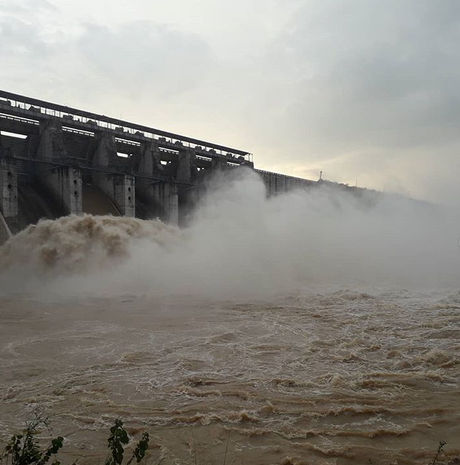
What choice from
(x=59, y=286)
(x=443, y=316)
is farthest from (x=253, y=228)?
(x=443, y=316)

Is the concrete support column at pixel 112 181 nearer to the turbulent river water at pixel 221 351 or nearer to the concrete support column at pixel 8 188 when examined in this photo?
the turbulent river water at pixel 221 351

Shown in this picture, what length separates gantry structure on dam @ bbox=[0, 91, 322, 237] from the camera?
2300 cm

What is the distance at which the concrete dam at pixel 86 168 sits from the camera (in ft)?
75.3

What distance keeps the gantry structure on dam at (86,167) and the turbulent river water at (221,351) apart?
4610 millimetres

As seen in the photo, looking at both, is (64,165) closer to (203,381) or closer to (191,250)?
(191,250)

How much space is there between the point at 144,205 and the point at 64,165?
7253 millimetres

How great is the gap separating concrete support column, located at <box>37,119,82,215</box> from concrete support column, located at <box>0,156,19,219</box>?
108 inches

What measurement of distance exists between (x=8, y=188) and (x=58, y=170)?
342 centimetres

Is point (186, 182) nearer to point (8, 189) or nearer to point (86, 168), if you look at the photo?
point (86, 168)

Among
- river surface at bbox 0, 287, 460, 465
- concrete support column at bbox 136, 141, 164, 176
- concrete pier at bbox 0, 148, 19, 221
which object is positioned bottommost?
river surface at bbox 0, 287, 460, 465

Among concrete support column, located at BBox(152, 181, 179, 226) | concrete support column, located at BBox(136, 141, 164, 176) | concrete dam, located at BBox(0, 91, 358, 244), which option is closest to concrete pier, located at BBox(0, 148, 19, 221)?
concrete dam, located at BBox(0, 91, 358, 244)

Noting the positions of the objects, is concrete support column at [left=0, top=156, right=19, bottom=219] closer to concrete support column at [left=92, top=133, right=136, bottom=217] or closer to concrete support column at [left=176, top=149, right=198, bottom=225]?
concrete support column at [left=92, top=133, right=136, bottom=217]

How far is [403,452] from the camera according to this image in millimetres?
4355

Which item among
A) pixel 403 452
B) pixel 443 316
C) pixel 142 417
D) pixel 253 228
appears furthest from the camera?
pixel 253 228
